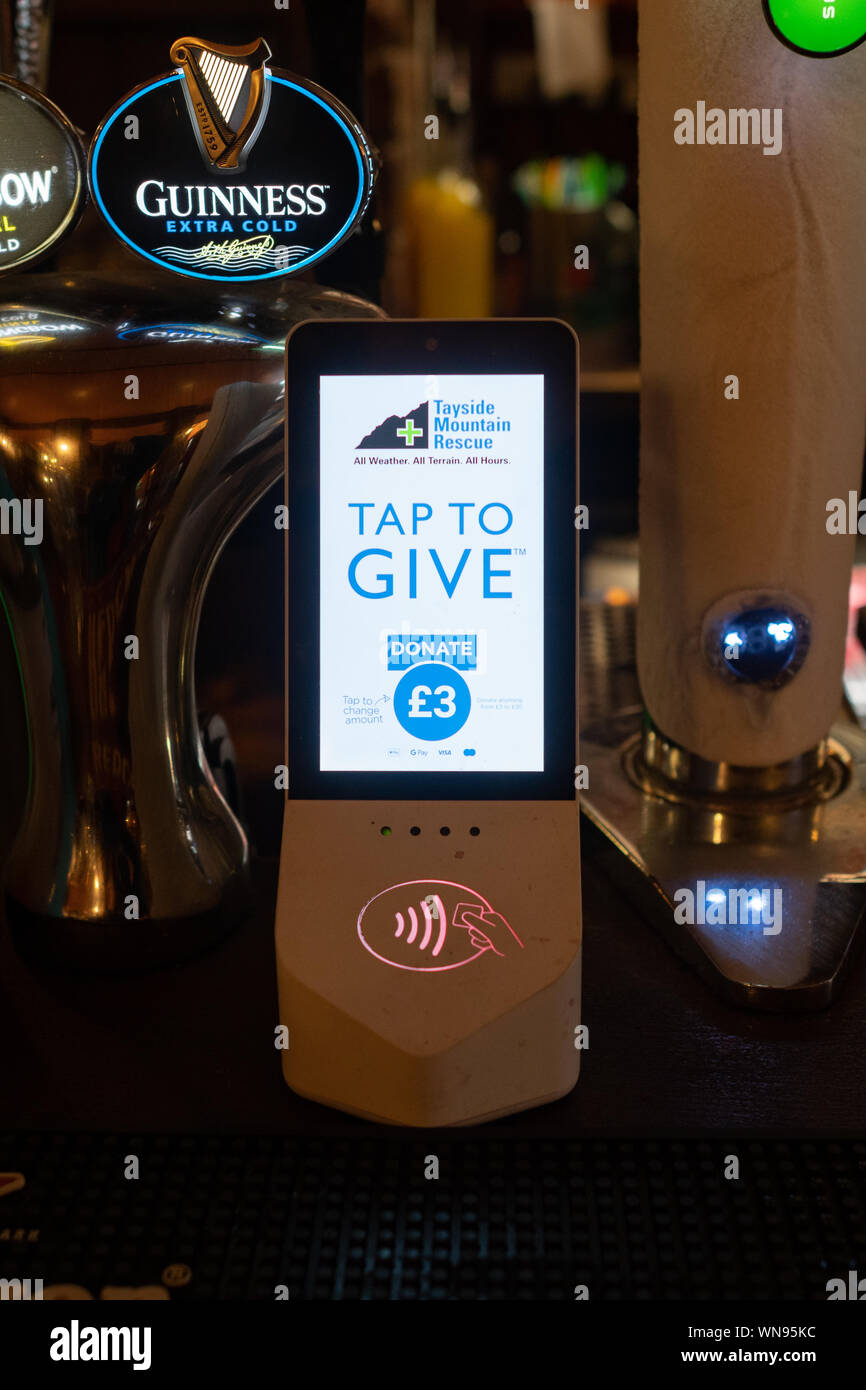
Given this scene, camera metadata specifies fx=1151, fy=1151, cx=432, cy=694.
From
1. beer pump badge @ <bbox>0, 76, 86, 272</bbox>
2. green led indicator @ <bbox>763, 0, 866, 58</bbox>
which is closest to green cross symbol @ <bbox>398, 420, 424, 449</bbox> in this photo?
beer pump badge @ <bbox>0, 76, 86, 272</bbox>

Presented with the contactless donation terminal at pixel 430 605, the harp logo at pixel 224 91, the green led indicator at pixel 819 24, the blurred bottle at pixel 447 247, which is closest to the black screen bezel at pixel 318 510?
the contactless donation terminal at pixel 430 605

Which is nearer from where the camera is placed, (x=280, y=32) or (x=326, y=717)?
(x=326, y=717)

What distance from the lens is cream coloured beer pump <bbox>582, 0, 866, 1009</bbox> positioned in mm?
660

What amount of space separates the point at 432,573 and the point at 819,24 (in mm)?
386

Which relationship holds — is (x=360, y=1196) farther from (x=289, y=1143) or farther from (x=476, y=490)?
(x=476, y=490)

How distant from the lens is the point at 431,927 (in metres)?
0.53

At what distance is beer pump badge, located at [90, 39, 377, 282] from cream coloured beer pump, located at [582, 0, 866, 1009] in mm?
220

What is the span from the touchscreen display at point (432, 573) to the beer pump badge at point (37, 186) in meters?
0.17

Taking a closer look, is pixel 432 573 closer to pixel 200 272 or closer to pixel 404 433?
pixel 404 433

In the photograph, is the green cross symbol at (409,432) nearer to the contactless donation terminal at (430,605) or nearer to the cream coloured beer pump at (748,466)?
the contactless donation terminal at (430,605)

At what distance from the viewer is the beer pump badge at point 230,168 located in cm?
59

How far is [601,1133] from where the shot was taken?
507 millimetres
